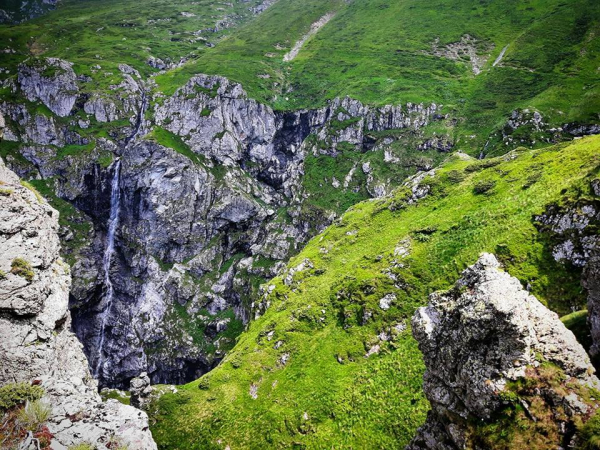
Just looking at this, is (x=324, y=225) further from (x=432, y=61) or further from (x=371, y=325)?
(x=432, y=61)

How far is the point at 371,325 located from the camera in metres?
40.4

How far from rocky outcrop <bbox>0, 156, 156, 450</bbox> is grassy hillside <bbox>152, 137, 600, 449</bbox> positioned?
17.8 m

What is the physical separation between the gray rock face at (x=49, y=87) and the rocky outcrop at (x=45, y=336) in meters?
125

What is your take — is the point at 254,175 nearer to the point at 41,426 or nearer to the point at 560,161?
the point at 560,161

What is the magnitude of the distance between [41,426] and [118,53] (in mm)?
203586

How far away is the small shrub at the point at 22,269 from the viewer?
78.8ft

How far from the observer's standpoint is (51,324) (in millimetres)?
25094

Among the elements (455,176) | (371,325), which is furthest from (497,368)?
(455,176)

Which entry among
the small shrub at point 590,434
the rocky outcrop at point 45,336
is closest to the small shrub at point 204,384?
the rocky outcrop at point 45,336

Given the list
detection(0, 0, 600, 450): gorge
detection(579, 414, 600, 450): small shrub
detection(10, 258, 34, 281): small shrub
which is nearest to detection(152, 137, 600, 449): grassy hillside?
detection(0, 0, 600, 450): gorge

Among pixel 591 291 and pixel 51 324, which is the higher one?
pixel 591 291

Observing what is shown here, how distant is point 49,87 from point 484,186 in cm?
16019

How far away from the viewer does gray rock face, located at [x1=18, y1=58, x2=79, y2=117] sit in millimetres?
127562

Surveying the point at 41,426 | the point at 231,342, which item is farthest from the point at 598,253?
the point at 231,342
